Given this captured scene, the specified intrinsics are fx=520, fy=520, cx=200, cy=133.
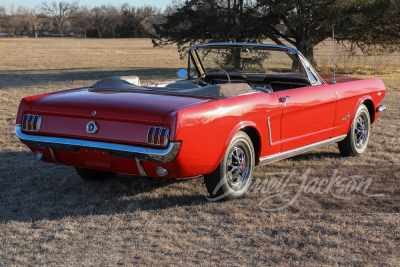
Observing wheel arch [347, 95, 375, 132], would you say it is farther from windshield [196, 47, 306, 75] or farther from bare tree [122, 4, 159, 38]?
bare tree [122, 4, 159, 38]

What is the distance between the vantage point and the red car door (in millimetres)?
5059

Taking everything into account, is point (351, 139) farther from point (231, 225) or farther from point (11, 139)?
point (11, 139)

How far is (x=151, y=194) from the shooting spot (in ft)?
15.9

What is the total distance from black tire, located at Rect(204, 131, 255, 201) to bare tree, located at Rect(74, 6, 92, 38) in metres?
106

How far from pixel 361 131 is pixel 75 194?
142 inches

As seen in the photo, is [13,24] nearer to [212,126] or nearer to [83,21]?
[83,21]

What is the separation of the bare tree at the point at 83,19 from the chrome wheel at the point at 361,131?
104 meters

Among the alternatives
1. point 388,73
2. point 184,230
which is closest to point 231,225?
point 184,230

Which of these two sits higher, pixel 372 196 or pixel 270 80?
pixel 270 80

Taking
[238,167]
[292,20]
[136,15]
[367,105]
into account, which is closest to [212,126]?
[238,167]

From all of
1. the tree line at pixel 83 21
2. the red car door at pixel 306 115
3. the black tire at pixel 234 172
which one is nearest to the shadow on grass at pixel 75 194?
the black tire at pixel 234 172

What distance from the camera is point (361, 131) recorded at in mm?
6477

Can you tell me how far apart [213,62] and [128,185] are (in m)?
1.94

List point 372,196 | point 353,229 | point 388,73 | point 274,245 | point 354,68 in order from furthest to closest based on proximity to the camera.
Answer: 1. point 354,68
2. point 388,73
3. point 372,196
4. point 353,229
5. point 274,245
